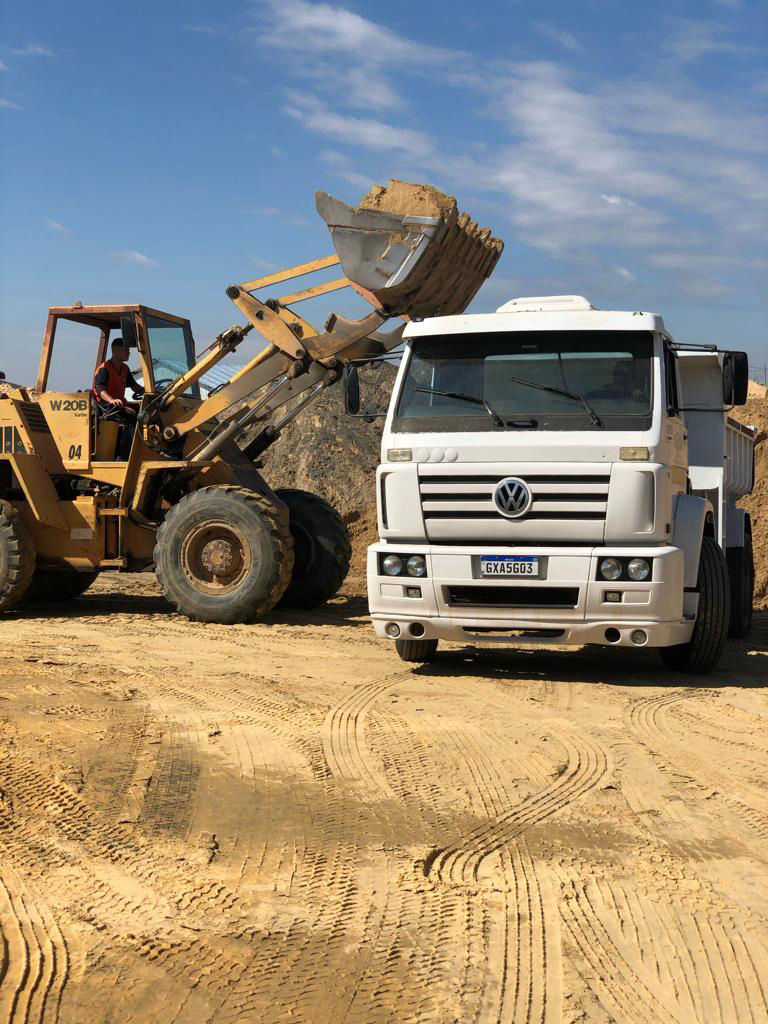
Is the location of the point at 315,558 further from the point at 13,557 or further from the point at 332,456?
the point at 332,456

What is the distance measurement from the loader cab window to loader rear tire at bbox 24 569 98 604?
8.27 ft

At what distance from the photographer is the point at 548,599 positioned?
8.03 m

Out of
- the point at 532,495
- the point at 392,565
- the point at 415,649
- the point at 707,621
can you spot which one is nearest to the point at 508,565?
the point at 532,495

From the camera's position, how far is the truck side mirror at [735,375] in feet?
27.5

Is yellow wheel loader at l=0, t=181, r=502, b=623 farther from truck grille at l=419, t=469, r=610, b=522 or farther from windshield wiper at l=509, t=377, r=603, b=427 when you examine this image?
truck grille at l=419, t=469, r=610, b=522

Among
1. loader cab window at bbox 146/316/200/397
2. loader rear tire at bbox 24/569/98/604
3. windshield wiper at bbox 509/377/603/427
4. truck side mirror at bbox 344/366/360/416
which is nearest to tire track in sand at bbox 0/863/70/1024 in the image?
windshield wiper at bbox 509/377/603/427

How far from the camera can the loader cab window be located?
1236cm

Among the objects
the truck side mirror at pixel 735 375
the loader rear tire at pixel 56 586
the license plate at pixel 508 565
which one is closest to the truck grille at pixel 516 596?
the license plate at pixel 508 565

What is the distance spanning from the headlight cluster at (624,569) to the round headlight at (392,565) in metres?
1.41

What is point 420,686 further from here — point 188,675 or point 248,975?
point 248,975

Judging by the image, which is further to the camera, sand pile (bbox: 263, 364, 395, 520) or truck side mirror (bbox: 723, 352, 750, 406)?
sand pile (bbox: 263, 364, 395, 520)

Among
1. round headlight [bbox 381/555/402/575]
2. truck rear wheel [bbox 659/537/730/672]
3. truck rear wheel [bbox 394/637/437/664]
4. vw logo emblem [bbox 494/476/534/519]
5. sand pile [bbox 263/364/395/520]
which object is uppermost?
sand pile [bbox 263/364/395/520]

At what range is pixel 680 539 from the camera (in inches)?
327

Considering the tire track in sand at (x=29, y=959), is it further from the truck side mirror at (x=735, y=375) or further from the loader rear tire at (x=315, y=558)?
the loader rear tire at (x=315, y=558)
